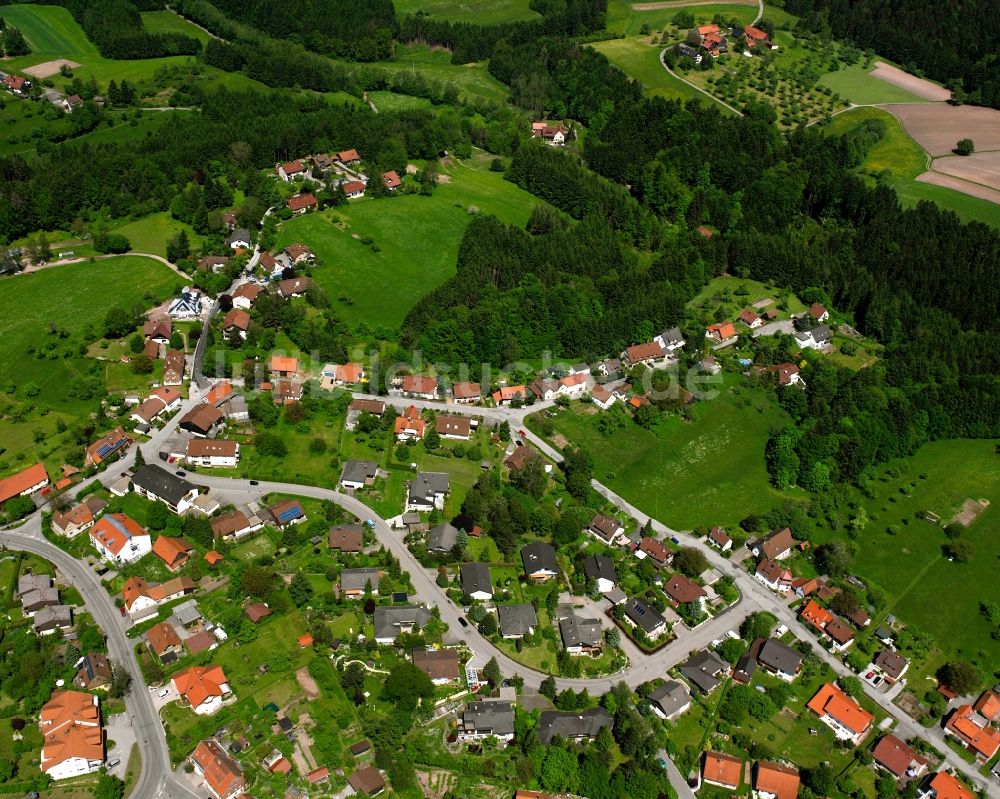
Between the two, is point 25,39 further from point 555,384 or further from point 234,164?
point 555,384

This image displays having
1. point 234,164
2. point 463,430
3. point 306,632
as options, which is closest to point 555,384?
point 463,430

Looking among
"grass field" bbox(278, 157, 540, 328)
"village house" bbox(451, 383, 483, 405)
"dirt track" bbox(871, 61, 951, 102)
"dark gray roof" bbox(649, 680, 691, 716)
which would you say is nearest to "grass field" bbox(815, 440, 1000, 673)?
"dark gray roof" bbox(649, 680, 691, 716)

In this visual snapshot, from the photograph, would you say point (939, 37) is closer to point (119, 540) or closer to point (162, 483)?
point (162, 483)

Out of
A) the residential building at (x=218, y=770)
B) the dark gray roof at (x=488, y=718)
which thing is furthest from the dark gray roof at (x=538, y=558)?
the residential building at (x=218, y=770)

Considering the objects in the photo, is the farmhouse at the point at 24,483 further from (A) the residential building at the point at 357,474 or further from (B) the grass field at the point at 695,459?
(B) the grass field at the point at 695,459

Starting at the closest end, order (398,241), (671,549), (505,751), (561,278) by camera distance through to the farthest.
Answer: (505,751) → (671,549) → (561,278) → (398,241)

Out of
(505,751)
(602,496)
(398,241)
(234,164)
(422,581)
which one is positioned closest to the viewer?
(505,751)

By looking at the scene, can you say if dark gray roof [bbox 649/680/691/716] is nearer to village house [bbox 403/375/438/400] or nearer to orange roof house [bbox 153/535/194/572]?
orange roof house [bbox 153/535/194/572]

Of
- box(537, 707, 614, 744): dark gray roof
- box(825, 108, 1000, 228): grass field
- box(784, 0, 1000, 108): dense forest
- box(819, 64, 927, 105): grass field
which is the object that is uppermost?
box(784, 0, 1000, 108): dense forest
